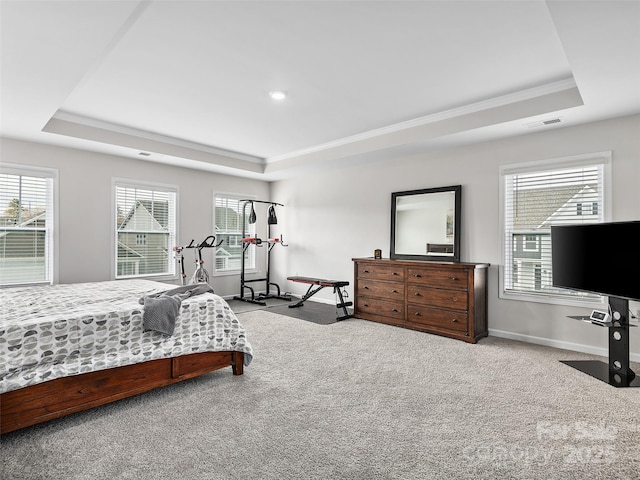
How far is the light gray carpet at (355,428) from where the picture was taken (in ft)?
6.10

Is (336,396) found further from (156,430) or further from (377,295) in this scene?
(377,295)

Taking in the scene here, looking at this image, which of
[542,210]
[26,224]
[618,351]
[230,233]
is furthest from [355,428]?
[230,233]

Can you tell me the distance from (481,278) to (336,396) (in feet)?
8.45

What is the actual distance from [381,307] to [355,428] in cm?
287

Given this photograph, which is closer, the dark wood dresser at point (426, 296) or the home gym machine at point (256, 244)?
the dark wood dresser at point (426, 296)

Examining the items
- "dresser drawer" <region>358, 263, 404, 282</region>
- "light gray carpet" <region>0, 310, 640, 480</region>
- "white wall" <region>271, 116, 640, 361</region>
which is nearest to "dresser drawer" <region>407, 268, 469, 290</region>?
"dresser drawer" <region>358, 263, 404, 282</region>

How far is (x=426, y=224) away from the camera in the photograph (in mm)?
5094

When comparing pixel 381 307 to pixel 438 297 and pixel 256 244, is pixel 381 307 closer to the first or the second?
pixel 438 297

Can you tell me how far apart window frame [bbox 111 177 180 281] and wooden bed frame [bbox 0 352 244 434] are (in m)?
3.25

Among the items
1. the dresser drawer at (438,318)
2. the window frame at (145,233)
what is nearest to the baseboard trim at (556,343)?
the dresser drawer at (438,318)

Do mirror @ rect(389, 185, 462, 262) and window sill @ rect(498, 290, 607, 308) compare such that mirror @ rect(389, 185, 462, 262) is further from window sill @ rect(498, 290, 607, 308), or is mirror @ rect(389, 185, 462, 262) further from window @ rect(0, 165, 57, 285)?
window @ rect(0, 165, 57, 285)

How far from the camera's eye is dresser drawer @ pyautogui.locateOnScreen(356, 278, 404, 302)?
4836 millimetres

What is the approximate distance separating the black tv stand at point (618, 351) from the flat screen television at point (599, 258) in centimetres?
22

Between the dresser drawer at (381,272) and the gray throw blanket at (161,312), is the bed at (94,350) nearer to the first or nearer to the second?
the gray throw blanket at (161,312)
